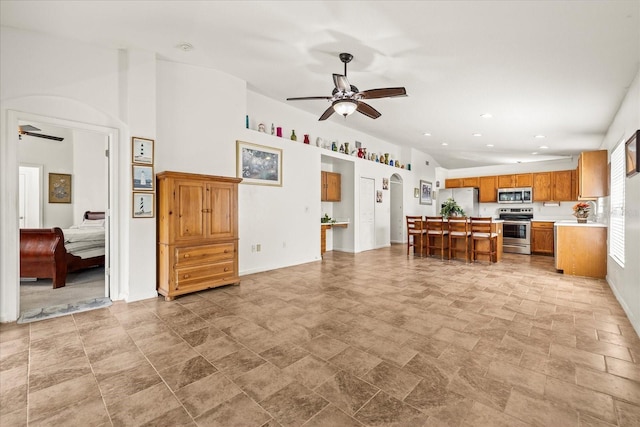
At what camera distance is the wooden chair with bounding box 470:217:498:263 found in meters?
6.04

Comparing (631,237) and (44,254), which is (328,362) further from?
(44,254)

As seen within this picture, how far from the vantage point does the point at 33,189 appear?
20.8ft

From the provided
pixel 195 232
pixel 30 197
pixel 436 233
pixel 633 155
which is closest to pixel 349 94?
pixel 195 232

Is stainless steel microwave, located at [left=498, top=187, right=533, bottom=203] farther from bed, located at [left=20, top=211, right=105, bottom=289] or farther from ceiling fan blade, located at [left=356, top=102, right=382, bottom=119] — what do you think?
bed, located at [left=20, top=211, right=105, bottom=289]

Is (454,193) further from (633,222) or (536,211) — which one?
(633,222)

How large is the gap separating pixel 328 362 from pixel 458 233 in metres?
5.22

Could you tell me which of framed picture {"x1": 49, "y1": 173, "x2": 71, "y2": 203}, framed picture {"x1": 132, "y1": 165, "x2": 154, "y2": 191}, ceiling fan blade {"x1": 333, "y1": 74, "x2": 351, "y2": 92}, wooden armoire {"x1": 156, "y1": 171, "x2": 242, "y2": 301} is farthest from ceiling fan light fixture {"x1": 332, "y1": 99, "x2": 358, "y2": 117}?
framed picture {"x1": 49, "y1": 173, "x2": 71, "y2": 203}

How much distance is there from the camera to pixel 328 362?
2.14 m

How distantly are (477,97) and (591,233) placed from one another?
9.99 feet

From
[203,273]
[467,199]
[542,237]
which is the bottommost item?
[203,273]

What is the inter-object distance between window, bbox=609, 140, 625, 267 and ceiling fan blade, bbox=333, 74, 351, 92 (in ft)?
12.0

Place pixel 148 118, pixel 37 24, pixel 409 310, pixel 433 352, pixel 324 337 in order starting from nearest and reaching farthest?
pixel 433 352 < pixel 324 337 < pixel 37 24 < pixel 409 310 < pixel 148 118

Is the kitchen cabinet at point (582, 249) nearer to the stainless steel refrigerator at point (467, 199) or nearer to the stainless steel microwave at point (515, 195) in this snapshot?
the stainless steel microwave at point (515, 195)

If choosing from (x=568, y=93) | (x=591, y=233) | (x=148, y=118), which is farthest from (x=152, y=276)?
(x=591, y=233)
